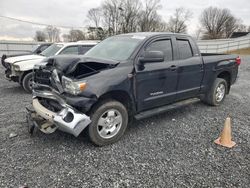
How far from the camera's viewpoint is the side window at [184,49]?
14.8 ft

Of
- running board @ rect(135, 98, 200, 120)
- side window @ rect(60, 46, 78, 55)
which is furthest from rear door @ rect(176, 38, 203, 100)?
side window @ rect(60, 46, 78, 55)

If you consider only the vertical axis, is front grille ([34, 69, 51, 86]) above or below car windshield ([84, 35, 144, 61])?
below

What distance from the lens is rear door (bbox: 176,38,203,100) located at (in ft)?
14.6

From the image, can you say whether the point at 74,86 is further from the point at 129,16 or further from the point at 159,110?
the point at 129,16

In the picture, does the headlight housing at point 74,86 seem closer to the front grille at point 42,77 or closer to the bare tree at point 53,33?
the front grille at point 42,77

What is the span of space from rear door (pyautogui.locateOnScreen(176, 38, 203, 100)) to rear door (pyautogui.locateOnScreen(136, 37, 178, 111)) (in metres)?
0.21

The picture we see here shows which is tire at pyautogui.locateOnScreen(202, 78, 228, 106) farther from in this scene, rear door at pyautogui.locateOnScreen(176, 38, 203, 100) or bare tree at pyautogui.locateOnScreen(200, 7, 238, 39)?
bare tree at pyautogui.locateOnScreen(200, 7, 238, 39)

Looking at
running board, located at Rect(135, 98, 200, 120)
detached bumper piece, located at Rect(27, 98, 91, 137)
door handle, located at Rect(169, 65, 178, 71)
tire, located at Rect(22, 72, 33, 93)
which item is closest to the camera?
detached bumper piece, located at Rect(27, 98, 91, 137)

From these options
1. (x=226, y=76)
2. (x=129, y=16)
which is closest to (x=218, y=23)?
(x=129, y=16)

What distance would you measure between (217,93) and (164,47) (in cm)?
243

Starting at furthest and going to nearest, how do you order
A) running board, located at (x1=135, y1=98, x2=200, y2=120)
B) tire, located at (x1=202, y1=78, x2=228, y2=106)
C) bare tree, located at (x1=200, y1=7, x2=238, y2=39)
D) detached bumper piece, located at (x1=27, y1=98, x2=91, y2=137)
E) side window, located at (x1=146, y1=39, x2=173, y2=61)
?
bare tree, located at (x1=200, y1=7, x2=238, y2=39) → tire, located at (x1=202, y1=78, x2=228, y2=106) → side window, located at (x1=146, y1=39, x2=173, y2=61) → running board, located at (x1=135, y1=98, x2=200, y2=120) → detached bumper piece, located at (x1=27, y1=98, x2=91, y2=137)

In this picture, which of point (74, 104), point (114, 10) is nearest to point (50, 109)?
point (74, 104)

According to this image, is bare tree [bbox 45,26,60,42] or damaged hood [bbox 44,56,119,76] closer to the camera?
damaged hood [bbox 44,56,119,76]

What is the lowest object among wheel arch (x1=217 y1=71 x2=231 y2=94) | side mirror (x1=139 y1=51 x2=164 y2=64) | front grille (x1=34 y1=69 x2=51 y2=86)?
wheel arch (x1=217 y1=71 x2=231 y2=94)
